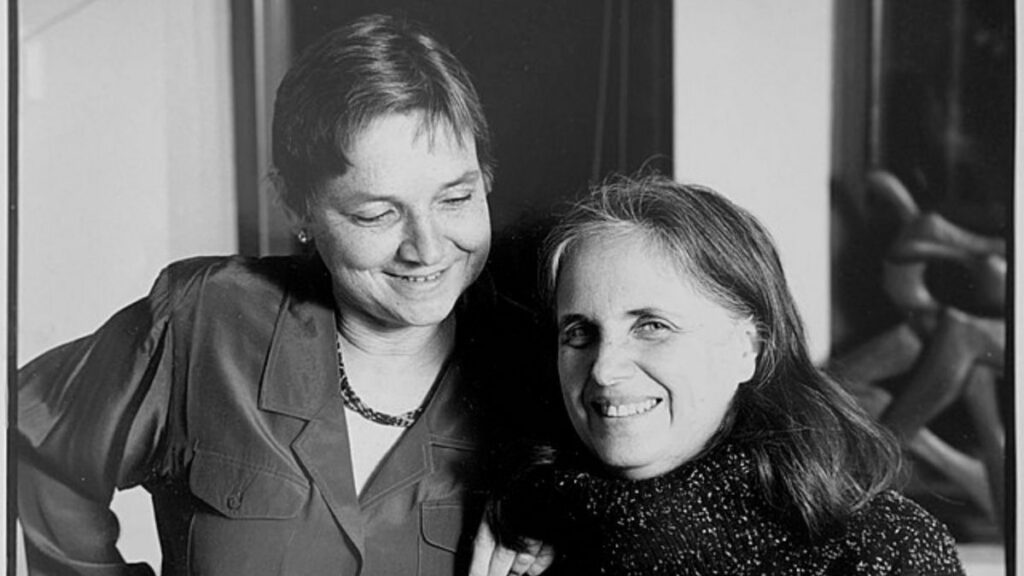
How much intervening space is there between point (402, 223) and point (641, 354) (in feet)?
0.58

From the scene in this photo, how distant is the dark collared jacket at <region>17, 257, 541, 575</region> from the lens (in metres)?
0.80

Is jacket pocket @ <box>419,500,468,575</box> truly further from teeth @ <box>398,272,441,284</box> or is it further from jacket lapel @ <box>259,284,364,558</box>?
teeth @ <box>398,272,441,284</box>

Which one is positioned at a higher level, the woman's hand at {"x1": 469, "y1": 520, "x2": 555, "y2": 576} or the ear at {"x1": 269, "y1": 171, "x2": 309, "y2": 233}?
the ear at {"x1": 269, "y1": 171, "x2": 309, "y2": 233}

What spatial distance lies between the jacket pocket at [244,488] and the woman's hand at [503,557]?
120 mm

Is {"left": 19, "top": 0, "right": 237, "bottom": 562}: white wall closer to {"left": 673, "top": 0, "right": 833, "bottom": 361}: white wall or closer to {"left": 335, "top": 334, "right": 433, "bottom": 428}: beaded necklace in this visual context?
{"left": 335, "top": 334, "right": 433, "bottom": 428}: beaded necklace

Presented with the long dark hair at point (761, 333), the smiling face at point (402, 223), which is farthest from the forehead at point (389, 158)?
the long dark hair at point (761, 333)

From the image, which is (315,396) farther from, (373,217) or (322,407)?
(373,217)

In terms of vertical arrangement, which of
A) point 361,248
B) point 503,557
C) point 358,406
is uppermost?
point 361,248

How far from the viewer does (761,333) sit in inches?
32.1

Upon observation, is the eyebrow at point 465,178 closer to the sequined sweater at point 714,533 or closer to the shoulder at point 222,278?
the shoulder at point 222,278

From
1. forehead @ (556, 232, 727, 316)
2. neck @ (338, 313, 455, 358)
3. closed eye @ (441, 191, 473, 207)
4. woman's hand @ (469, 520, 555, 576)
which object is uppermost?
closed eye @ (441, 191, 473, 207)

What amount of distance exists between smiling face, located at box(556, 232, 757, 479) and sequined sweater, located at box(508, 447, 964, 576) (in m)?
0.02

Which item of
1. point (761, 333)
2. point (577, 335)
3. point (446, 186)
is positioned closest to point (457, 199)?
point (446, 186)

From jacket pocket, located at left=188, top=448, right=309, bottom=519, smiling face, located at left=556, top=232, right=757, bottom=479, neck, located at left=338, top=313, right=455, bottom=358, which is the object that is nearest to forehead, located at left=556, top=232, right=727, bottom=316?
smiling face, located at left=556, top=232, right=757, bottom=479
